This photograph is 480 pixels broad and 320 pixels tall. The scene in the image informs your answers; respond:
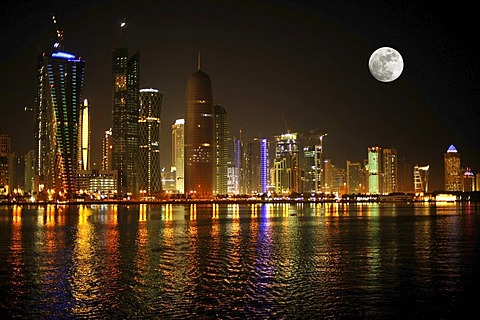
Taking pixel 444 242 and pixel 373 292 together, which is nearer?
pixel 373 292

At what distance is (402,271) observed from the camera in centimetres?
3681

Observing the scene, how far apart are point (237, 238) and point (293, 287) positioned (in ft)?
92.4

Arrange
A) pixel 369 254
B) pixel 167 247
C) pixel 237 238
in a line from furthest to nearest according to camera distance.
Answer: pixel 237 238 → pixel 167 247 → pixel 369 254

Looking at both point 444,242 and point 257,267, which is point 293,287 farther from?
point 444,242

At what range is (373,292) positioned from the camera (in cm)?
2998

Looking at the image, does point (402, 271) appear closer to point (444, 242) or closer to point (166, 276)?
point (166, 276)

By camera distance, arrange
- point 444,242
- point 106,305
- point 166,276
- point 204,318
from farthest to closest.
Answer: point 444,242, point 166,276, point 106,305, point 204,318

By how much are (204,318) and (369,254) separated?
75.8ft

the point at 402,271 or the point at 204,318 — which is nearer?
the point at 204,318

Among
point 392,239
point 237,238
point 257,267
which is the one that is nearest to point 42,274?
point 257,267

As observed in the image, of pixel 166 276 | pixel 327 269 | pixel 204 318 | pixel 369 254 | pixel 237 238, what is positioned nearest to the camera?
pixel 204 318

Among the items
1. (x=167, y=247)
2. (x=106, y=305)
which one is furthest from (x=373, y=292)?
(x=167, y=247)

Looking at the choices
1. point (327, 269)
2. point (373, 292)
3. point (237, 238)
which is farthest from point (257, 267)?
point (237, 238)

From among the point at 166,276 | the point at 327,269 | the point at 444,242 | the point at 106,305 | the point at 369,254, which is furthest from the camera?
the point at 444,242
